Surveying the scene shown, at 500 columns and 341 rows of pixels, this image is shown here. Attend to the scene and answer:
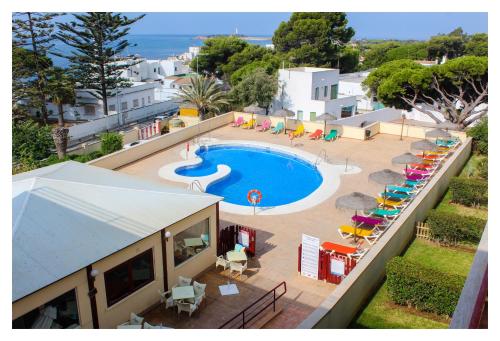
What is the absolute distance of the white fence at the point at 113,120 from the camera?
34.6 meters

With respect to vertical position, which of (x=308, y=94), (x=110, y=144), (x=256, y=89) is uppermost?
(x=256, y=89)

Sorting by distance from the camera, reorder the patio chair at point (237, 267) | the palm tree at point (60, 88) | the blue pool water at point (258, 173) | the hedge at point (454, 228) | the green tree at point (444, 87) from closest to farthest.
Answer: the patio chair at point (237, 267) → the hedge at point (454, 228) → the blue pool water at point (258, 173) → the green tree at point (444, 87) → the palm tree at point (60, 88)

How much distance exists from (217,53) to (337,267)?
133ft

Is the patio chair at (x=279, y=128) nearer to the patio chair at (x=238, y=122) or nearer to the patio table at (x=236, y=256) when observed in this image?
the patio chair at (x=238, y=122)

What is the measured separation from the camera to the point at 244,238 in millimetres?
12828

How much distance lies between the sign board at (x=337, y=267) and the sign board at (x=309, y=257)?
15.3 inches

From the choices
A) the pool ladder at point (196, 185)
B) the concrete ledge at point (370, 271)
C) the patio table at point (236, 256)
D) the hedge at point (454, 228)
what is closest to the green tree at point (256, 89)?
the pool ladder at point (196, 185)

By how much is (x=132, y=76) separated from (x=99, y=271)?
6258 centimetres

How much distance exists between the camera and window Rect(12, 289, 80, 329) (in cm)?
802

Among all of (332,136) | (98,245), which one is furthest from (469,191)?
(98,245)

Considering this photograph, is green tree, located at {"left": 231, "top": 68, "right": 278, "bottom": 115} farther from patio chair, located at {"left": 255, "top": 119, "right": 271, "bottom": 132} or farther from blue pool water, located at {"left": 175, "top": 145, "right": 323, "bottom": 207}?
blue pool water, located at {"left": 175, "top": 145, "right": 323, "bottom": 207}

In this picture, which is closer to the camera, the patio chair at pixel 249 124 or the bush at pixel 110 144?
the bush at pixel 110 144

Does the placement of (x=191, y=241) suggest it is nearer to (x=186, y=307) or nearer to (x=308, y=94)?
(x=186, y=307)

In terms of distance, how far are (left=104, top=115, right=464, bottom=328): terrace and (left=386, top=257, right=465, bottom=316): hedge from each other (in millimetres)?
1594
